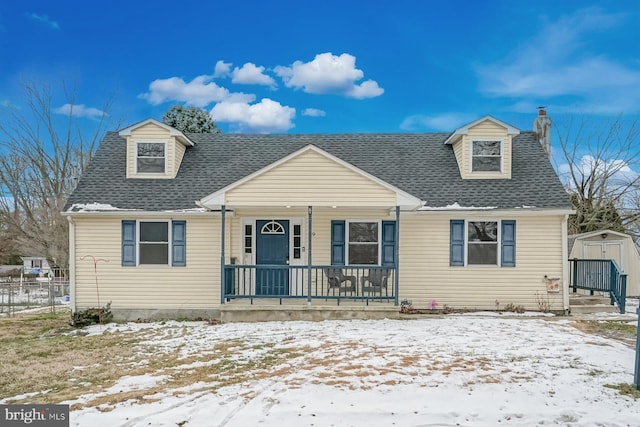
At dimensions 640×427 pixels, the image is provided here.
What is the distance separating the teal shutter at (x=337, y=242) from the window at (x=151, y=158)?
17.5 ft

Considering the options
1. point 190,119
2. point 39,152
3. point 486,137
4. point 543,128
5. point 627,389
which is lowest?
point 627,389

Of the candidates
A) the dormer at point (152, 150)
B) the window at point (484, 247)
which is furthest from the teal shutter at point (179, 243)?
the window at point (484, 247)

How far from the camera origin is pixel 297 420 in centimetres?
523

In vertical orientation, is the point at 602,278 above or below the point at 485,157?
below

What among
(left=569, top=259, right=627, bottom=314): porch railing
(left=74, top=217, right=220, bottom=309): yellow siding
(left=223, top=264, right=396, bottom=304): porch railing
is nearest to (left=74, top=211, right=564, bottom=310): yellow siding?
(left=74, top=217, right=220, bottom=309): yellow siding

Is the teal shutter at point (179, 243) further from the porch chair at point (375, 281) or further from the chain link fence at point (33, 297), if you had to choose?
the chain link fence at point (33, 297)

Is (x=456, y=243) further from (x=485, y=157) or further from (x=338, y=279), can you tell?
(x=338, y=279)

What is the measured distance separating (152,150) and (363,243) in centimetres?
670

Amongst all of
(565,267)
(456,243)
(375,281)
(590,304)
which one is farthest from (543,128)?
(375,281)

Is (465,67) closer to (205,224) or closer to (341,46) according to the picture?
(341,46)

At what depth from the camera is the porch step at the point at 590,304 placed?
42.4 feet

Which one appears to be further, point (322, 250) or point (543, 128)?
point (543, 128)

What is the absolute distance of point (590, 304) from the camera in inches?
523

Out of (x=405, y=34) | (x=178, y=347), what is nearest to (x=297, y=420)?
(x=178, y=347)
